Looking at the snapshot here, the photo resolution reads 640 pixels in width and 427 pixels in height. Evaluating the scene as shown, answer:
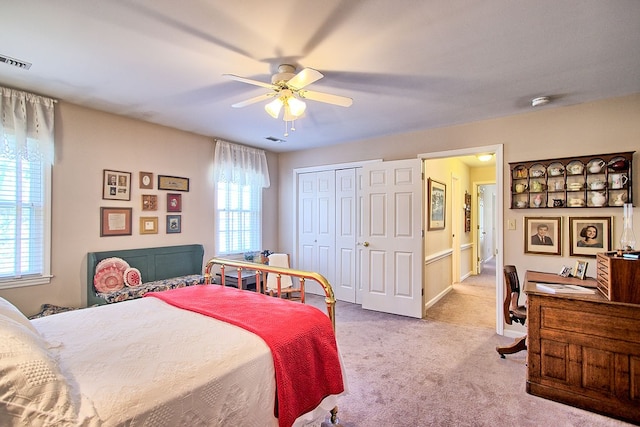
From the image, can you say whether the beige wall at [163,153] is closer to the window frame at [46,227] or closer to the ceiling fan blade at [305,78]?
the window frame at [46,227]

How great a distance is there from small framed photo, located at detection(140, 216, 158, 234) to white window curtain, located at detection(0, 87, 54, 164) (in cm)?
108

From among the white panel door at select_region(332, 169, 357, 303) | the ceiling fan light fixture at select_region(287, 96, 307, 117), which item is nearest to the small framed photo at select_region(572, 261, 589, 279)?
the white panel door at select_region(332, 169, 357, 303)

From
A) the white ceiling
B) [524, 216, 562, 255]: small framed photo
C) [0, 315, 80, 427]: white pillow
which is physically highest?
the white ceiling

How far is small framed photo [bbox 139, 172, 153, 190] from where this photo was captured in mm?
3754

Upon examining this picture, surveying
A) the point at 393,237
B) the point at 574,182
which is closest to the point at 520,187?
the point at 574,182

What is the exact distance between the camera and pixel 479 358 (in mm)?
2877

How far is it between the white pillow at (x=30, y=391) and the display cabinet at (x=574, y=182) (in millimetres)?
3913

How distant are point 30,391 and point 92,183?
3019mm

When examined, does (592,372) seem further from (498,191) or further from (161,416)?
(161,416)

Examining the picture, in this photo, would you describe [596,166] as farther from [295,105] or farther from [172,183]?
[172,183]

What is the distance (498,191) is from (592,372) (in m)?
1.98

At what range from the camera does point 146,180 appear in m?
3.79

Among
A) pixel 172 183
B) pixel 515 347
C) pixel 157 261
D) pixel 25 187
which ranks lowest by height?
pixel 515 347

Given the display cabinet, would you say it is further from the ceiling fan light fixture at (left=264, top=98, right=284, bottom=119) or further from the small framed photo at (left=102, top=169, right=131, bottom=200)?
the small framed photo at (left=102, top=169, right=131, bottom=200)
